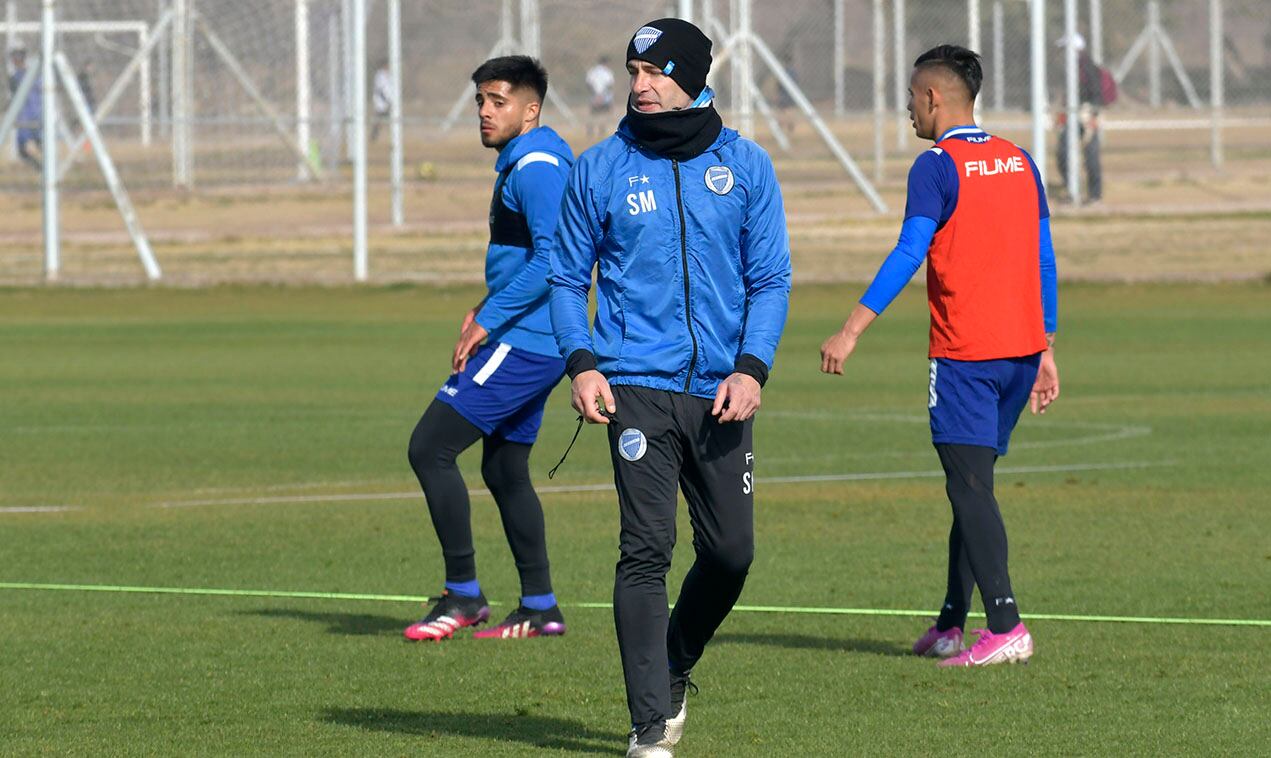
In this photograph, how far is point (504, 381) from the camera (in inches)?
352

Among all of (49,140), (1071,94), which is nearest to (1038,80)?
(1071,94)

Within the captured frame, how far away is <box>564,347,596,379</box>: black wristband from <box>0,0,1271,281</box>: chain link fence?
24.6 metres

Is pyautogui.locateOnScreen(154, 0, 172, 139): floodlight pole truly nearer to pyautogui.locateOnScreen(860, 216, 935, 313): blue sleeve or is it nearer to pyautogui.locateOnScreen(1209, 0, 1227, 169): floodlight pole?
pyautogui.locateOnScreen(1209, 0, 1227, 169): floodlight pole

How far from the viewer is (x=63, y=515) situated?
1225 cm

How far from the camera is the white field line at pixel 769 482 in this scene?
12.8 m

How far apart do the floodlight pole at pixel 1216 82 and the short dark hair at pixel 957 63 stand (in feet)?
90.5

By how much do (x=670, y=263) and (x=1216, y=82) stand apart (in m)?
30.1

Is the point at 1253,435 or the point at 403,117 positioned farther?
the point at 403,117

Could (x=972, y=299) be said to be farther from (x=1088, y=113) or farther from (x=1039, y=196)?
(x=1088, y=113)

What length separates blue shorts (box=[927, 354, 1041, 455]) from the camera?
824cm

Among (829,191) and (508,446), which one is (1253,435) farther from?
(829,191)

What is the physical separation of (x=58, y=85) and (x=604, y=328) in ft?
88.6

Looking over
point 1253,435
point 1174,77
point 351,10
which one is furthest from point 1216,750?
point 1174,77

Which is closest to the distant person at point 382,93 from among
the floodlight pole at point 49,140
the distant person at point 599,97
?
the distant person at point 599,97
